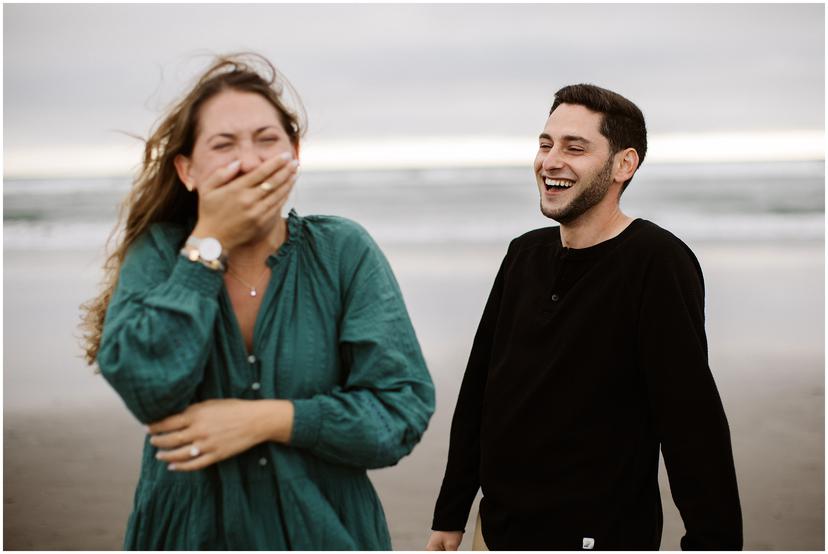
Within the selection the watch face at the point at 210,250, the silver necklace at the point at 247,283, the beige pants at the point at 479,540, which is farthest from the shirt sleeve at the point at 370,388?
the beige pants at the point at 479,540

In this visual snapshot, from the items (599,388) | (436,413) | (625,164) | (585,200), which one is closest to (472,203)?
(436,413)

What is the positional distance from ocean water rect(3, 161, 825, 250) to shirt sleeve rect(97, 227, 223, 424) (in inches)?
349

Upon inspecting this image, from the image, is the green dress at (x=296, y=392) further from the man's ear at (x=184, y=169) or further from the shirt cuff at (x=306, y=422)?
the man's ear at (x=184, y=169)

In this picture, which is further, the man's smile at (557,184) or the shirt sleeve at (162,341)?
the man's smile at (557,184)

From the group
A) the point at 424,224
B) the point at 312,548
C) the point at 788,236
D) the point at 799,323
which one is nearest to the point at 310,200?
the point at 424,224

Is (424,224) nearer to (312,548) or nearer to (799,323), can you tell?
(799,323)

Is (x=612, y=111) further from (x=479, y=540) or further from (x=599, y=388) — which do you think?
(x=479, y=540)

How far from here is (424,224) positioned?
39.2 ft

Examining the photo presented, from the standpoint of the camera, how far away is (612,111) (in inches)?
93.3

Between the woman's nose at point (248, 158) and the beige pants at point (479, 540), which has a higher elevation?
the woman's nose at point (248, 158)

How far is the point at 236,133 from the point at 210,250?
0.76 feet

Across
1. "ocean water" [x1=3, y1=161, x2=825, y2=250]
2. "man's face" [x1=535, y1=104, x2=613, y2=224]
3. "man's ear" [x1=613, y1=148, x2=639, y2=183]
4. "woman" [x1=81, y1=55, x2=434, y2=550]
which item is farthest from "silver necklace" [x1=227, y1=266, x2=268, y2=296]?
"ocean water" [x1=3, y1=161, x2=825, y2=250]

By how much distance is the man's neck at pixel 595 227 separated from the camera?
2.32m

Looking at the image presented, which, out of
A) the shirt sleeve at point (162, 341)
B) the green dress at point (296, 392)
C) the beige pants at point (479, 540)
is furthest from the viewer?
the beige pants at point (479, 540)
